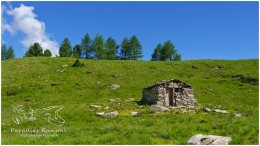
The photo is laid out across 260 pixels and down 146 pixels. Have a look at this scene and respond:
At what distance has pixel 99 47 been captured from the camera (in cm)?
11288

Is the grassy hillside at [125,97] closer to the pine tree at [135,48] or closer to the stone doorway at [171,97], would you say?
the stone doorway at [171,97]

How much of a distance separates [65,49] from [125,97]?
259 feet

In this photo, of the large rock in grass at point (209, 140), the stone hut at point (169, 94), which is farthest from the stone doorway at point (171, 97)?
the large rock in grass at point (209, 140)

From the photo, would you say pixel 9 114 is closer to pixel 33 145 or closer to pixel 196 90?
pixel 33 145

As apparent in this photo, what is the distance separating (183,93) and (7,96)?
20.2 m

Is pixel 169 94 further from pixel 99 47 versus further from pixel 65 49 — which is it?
pixel 65 49

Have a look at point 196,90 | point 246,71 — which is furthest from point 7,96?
point 246,71

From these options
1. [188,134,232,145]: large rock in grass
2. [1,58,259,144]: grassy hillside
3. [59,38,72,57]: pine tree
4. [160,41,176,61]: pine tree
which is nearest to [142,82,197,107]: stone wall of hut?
[1,58,259,144]: grassy hillside

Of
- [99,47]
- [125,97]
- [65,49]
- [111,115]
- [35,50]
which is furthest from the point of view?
[65,49]

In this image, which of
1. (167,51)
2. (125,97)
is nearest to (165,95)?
(125,97)

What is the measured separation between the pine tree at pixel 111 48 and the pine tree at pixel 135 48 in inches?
186

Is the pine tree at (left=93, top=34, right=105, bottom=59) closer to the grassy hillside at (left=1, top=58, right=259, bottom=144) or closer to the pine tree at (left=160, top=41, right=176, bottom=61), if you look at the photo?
the pine tree at (left=160, top=41, right=176, bottom=61)

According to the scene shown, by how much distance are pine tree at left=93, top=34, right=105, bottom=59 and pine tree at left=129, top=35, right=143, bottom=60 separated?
28.3 ft

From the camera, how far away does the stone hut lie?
40.4 m
